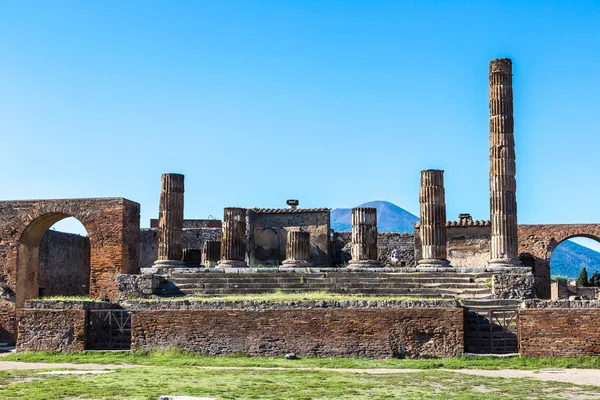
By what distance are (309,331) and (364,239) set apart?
356 inches

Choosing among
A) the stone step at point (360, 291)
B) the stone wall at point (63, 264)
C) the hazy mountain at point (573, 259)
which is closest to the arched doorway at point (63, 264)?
the stone wall at point (63, 264)

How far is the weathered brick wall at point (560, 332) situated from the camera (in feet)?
54.3

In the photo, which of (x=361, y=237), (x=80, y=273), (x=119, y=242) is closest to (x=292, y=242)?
(x=361, y=237)

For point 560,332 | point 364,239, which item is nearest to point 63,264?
point 364,239

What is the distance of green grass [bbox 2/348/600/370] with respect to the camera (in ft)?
52.1

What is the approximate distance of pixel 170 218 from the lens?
26281mm

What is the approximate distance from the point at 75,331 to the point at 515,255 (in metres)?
12.5

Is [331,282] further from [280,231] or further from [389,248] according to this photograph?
[389,248]

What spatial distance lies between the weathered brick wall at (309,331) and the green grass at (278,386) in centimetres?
251

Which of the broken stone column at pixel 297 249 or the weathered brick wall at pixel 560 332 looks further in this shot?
the broken stone column at pixel 297 249

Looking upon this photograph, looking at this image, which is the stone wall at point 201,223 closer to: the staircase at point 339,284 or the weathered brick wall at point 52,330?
the staircase at point 339,284

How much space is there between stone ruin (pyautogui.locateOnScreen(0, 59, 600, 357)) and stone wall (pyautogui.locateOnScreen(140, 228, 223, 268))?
2.2 inches

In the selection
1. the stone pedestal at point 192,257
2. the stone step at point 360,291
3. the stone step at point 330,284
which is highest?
the stone pedestal at point 192,257

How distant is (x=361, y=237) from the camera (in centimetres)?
2622
